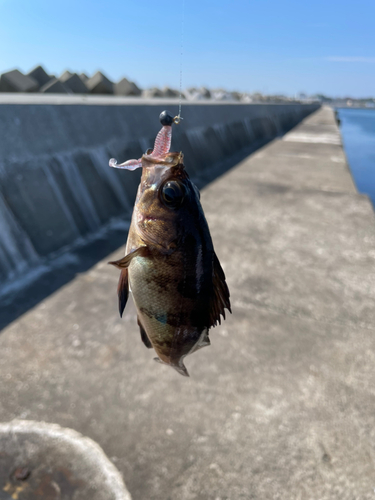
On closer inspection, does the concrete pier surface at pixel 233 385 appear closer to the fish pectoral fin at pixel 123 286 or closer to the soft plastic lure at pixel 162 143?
the fish pectoral fin at pixel 123 286

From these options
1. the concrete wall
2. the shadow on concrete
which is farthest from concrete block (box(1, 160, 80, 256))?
the shadow on concrete

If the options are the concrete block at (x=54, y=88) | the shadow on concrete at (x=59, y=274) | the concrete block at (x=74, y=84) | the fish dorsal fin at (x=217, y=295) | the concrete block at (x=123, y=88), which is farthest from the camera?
the concrete block at (x=123, y=88)

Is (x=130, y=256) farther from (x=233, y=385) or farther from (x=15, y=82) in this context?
(x=15, y=82)

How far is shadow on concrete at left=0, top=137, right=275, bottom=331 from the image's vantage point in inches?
158

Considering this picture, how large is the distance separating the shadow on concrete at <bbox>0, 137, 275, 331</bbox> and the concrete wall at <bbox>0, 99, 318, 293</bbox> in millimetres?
236

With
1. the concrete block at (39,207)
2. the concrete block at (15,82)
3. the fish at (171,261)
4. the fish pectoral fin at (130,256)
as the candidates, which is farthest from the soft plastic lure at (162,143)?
the concrete block at (15,82)

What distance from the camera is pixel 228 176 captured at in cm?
989

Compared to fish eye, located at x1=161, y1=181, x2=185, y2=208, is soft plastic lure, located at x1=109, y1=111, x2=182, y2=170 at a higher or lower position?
higher

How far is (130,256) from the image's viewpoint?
136 cm

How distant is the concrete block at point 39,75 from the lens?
55.9 feet

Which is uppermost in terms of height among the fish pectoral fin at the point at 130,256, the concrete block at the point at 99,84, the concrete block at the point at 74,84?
the fish pectoral fin at the point at 130,256

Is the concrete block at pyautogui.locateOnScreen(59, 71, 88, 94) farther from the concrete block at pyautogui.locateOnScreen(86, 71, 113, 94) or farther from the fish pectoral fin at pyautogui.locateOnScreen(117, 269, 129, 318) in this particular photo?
the fish pectoral fin at pyautogui.locateOnScreen(117, 269, 129, 318)

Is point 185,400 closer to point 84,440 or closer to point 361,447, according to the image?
point 84,440

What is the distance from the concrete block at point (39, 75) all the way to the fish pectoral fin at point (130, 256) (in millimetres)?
18808
